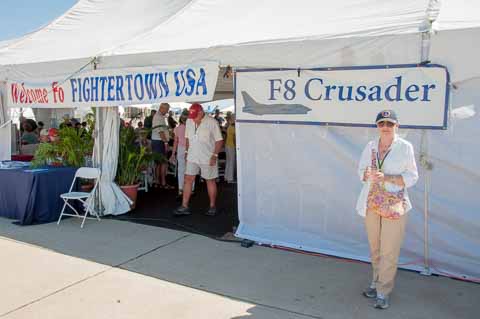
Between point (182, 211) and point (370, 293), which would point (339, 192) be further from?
point (182, 211)

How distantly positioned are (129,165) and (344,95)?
12.3ft

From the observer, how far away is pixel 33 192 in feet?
20.4

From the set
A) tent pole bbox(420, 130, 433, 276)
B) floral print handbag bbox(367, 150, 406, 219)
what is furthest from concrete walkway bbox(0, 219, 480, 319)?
floral print handbag bbox(367, 150, 406, 219)

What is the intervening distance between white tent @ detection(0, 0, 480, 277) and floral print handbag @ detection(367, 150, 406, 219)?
1029 mm

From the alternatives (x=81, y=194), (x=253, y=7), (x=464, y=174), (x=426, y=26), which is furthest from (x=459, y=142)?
(x=81, y=194)

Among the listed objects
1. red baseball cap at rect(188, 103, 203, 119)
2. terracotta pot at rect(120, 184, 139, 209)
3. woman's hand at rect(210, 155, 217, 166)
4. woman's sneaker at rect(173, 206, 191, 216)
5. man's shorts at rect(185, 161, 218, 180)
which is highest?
red baseball cap at rect(188, 103, 203, 119)

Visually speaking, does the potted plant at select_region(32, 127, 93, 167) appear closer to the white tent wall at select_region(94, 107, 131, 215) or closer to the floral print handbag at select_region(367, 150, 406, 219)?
the white tent wall at select_region(94, 107, 131, 215)

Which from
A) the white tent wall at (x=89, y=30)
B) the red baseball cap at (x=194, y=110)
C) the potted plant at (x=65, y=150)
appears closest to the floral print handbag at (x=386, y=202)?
the red baseball cap at (x=194, y=110)

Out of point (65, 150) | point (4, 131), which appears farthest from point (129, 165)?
point (4, 131)

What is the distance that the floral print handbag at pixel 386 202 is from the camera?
354 cm

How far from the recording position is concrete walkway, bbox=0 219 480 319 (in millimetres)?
3705

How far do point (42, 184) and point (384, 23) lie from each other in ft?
16.1

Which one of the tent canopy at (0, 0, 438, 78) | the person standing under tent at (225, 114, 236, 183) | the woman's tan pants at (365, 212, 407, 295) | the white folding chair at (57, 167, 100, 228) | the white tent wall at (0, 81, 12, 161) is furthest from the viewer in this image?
the person standing under tent at (225, 114, 236, 183)

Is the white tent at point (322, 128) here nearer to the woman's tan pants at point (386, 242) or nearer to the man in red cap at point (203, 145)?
the woman's tan pants at point (386, 242)
